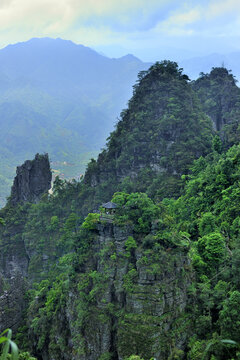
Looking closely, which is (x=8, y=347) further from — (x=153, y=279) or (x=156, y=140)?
(x=156, y=140)

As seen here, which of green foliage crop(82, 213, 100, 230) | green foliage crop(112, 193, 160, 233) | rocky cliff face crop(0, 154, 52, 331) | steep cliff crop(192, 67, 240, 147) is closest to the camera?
green foliage crop(112, 193, 160, 233)

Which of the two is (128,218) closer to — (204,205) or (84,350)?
(84,350)

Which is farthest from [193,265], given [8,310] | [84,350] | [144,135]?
[144,135]

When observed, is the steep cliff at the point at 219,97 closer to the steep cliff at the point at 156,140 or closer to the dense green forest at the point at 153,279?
the steep cliff at the point at 156,140

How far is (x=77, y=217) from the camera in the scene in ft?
149

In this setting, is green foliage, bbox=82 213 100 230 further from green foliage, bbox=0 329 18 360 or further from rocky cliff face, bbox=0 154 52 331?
→ rocky cliff face, bbox=0 154 52 331

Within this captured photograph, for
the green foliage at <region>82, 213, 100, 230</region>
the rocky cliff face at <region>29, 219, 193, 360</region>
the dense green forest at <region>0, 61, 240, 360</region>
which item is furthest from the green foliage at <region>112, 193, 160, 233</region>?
the green foliage at <region>82, 213, 100, 230</region>

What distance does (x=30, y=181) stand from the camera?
2217 inches

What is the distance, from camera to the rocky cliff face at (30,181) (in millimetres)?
56000

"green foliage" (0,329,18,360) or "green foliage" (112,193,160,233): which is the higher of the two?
"green foliage" (112,193,160,233)

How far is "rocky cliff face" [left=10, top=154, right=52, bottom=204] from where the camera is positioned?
56.0 meters

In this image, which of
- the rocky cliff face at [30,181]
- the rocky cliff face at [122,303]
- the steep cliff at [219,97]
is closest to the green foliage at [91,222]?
the rocky cliff face at [122,303]

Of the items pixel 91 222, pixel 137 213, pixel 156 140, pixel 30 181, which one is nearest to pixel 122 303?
pixel 137 213

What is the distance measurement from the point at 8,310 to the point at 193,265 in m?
17.0
